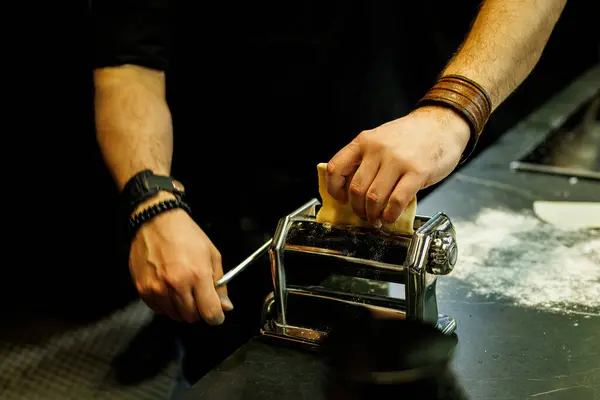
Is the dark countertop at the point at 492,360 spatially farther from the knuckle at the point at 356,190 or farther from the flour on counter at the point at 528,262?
the knuckle at the point at 356,190


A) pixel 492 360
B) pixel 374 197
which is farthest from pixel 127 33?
pixel 492 360

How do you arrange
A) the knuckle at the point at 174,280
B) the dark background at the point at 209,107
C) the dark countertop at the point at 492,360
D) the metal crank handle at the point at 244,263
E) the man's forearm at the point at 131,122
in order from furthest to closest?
the dark background at the point at 209,107
the man's forearm at the point at 131,122
the knuckle at the point at 174,280
the metal crank handle at the point at 244,263
the dark countertop at the point at 492,360

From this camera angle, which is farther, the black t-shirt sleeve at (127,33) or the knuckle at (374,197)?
the black t-shirt sleeve at (127,33)

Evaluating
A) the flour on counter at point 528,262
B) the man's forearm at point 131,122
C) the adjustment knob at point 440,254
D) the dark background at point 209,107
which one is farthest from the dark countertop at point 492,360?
the dark background at point 209,107

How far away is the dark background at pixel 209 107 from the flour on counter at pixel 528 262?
53 cm

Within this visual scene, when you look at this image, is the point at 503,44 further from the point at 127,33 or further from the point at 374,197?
the point at 127,33

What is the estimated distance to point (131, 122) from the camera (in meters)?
1.47

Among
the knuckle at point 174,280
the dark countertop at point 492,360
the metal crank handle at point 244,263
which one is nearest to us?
Answer: the dark countertop at point 492,360

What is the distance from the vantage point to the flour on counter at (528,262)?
115 cm

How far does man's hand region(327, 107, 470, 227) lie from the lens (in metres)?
0.97

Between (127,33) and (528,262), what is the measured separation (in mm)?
1013

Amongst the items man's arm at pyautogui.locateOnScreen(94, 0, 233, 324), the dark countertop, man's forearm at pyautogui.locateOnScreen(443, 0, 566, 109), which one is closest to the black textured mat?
man's arm at pyautogui.locateOnScreen(94, 0, 233, 324)

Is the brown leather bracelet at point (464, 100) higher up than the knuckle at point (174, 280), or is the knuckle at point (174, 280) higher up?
the brown leather bracelet at point (464, 100)

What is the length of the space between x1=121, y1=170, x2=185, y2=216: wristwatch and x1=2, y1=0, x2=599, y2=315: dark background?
1.33 feet
